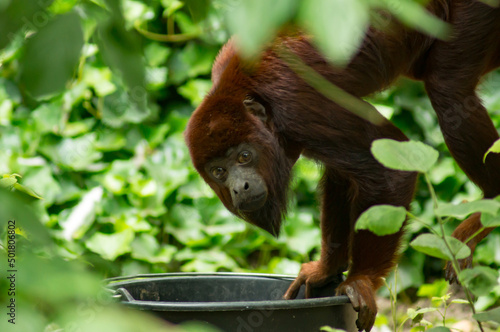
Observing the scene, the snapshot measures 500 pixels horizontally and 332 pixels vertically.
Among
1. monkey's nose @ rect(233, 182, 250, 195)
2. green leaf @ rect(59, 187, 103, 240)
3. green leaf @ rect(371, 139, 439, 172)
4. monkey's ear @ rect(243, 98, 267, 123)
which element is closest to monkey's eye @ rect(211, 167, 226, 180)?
monkey's nose @ rect(233, 182, 250, 195)

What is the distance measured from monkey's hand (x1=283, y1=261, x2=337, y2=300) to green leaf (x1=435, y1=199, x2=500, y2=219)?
142cm

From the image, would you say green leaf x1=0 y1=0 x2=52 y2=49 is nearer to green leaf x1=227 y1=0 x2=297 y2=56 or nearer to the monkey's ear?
green leaf x1=227 y1=0 x2=297 y2=56

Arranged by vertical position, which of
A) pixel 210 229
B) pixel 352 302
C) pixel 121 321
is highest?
pixel 121 321

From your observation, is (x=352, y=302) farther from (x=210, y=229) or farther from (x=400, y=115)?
(x=400, y=115)

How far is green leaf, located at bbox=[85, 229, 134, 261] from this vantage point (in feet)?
15.7

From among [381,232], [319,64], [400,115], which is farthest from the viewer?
[400,115]

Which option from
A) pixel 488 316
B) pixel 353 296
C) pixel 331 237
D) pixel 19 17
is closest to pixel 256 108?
pixel 331 237

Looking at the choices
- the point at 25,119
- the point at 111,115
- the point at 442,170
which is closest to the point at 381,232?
the point at 442,170

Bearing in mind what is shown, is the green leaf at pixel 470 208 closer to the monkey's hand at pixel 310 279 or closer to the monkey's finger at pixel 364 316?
the monkey's finger at pixel 364 316

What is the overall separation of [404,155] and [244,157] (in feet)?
4.07

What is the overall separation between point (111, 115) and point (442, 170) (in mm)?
2981

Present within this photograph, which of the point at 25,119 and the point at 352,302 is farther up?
the point at 352,302

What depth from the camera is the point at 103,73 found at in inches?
217

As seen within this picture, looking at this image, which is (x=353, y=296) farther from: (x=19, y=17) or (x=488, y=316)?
(x=19, y=17)
